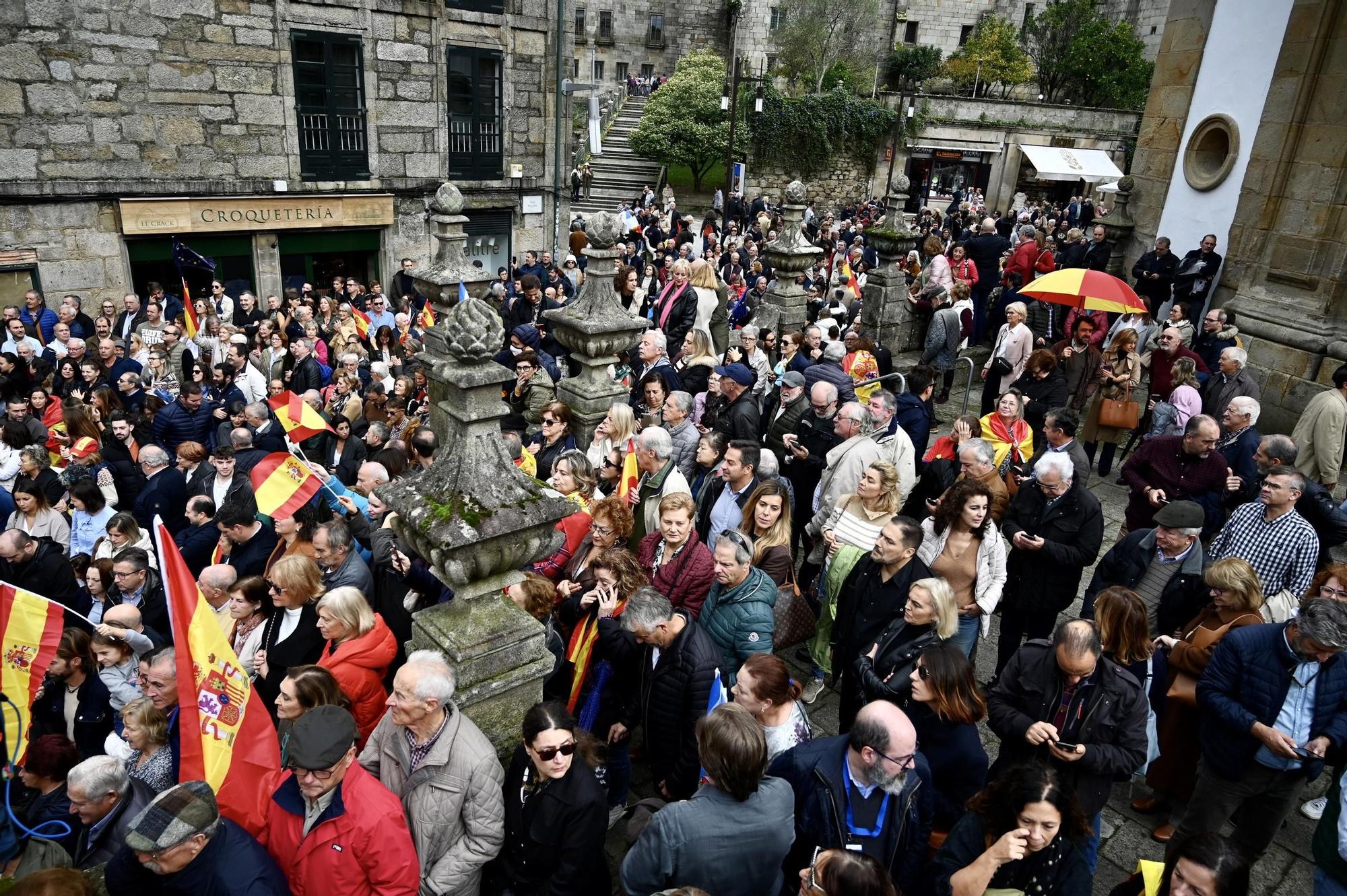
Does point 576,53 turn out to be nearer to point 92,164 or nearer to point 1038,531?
point 92,164

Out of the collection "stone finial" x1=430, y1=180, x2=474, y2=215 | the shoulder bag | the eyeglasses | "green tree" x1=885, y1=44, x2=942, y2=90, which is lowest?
the shoulder bag

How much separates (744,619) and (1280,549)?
3417 mm

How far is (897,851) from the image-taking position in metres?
3.40

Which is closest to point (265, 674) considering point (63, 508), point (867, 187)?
point (63, 508)

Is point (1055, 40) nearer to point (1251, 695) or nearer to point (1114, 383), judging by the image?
point (1114, 383)

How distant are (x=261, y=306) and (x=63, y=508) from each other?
397 inches

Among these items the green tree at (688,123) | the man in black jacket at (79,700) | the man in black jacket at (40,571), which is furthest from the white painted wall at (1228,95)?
the green tree at (688,123)

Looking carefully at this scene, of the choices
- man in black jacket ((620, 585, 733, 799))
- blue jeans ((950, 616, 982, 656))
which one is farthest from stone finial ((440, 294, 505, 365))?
blue jeans ((950, 616, 982, 656))

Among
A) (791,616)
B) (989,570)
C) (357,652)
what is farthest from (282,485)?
(989,570)

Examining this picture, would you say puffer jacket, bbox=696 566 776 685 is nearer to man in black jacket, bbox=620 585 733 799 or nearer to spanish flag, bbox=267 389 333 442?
man in black jacket, bbox=620 585 733 799

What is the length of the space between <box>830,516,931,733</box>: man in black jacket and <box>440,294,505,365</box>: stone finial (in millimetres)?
2430

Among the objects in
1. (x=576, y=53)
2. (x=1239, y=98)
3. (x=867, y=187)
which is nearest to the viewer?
(x=1239, y=98)

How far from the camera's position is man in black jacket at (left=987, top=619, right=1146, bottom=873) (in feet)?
12.3

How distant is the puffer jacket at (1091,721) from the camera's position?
3.76 meters
